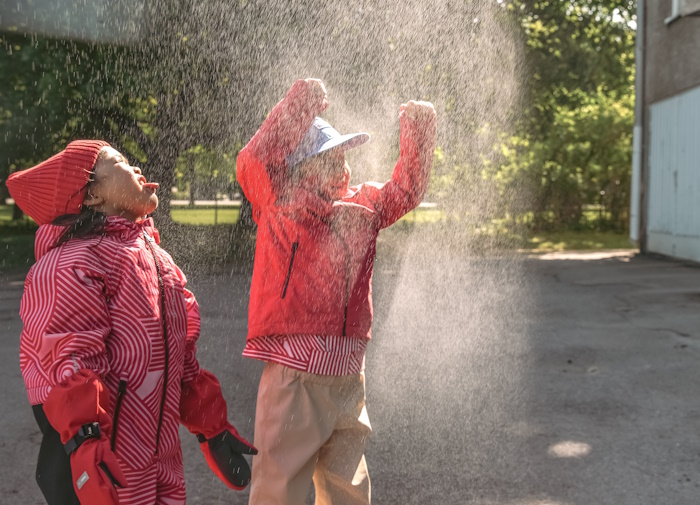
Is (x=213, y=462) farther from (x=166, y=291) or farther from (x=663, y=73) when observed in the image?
(x=663, y=73)

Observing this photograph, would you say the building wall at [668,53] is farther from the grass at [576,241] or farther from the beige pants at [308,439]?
the beige pants at [308,439]

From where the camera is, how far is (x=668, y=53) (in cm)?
1455

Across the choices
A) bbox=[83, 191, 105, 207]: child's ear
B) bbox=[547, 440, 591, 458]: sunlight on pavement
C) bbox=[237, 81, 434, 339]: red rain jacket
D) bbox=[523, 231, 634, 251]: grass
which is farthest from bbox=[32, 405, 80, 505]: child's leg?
bbox=[523, 231, 634, 251]: grass

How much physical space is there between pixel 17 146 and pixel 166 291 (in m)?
13.9

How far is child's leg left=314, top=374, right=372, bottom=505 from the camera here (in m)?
2.76

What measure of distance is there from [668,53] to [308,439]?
45.2 ft

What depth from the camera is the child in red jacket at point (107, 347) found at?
2.01 metres

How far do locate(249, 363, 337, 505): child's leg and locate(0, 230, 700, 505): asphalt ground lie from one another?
108 cm

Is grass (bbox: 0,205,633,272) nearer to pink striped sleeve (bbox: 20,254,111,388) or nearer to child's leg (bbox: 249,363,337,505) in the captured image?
child's leg (bbox: 249,363,337,505)

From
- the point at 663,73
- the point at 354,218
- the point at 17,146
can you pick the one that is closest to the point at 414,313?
the point at 354,218

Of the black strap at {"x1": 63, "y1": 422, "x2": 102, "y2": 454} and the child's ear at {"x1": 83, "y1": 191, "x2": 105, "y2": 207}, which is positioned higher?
the child's ear at {"x1": 83, "y1": 191, "x2": 105, "y2": 207}

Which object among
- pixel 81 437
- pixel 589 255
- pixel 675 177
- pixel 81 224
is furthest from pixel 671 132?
pixel 81 437

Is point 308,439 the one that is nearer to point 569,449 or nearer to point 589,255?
point 569,449

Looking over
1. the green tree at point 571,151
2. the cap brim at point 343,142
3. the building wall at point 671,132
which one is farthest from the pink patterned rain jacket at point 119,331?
the green tree at point 571,151
